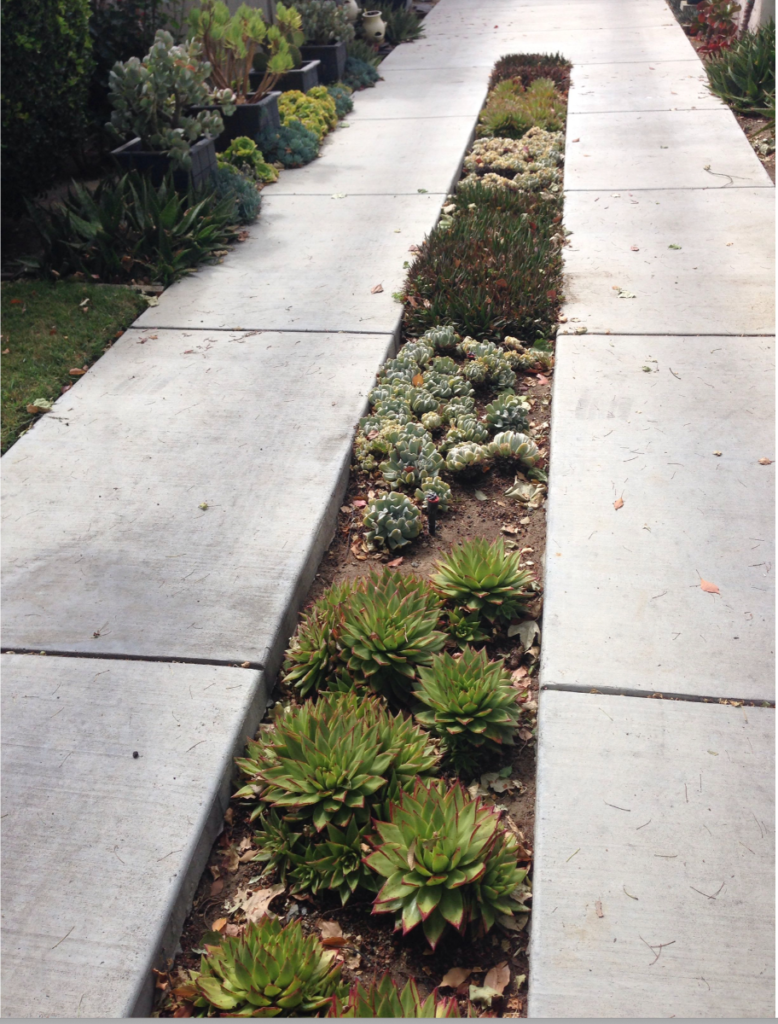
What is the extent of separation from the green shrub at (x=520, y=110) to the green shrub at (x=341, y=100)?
151 cm

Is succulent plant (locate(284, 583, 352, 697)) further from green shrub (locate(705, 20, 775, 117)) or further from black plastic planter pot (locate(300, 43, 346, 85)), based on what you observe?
black plastic planter pot (locate(300, 43, 346, 85))

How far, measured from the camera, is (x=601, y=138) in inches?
313

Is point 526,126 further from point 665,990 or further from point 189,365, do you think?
point 665,990

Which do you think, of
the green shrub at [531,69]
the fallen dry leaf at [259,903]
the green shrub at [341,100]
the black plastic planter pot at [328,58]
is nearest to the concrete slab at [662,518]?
the fallen dry leaf at [259,903]

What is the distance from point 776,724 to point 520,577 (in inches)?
37.4

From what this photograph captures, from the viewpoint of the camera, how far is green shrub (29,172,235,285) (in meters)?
5.52

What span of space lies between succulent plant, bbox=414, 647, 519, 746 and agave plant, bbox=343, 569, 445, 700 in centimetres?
10

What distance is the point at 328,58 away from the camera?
9.69 meters

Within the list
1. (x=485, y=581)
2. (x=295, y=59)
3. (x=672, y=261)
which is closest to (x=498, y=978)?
(x=485, y=581)

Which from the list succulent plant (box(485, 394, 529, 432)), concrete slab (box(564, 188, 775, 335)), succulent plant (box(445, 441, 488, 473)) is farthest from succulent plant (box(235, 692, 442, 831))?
concrete slab (box(564, 188, 775, 335))

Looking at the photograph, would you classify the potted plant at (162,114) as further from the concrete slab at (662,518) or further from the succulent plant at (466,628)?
the succulent plant at (466,628)

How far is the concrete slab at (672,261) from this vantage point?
15.7 ft

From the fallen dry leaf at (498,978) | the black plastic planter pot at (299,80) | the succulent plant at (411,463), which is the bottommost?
the fallen dry leaf at (498,978)

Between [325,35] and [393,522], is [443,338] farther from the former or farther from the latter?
[325,35]
